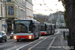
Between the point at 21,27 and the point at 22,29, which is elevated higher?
the point at 21,27

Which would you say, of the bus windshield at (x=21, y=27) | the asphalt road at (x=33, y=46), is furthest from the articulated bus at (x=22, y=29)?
the asphalt road at (x=33, y=46)

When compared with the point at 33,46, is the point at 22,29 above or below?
above

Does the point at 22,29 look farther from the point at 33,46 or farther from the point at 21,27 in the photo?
the point at 33,46

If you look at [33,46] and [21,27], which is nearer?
[33,46]

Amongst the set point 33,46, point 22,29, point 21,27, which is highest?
point 21,27

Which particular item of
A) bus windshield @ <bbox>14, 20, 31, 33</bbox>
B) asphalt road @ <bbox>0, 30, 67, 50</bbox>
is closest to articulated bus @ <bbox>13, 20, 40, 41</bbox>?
bus windshield @ <bbox>14, 20, 31, 33</bbox>

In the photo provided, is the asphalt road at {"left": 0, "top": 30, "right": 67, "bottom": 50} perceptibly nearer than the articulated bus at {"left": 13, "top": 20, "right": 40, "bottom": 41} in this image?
Yes

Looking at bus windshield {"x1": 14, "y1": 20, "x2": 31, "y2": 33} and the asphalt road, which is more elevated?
bus windshield {"x1": 14, "y1": 20, "x2": 31, "y2": 33}

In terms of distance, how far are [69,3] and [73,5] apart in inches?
9.1

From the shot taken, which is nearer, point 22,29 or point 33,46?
point 33,46

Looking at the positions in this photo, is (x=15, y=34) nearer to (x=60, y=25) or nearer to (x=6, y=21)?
(x=6, y=21)

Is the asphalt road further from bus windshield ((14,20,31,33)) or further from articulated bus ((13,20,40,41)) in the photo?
bus windshield ((14,20,31,33))

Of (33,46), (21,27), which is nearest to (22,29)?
(21,27)

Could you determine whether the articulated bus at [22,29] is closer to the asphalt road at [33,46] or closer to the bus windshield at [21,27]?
the bus windshield at [21,27]
